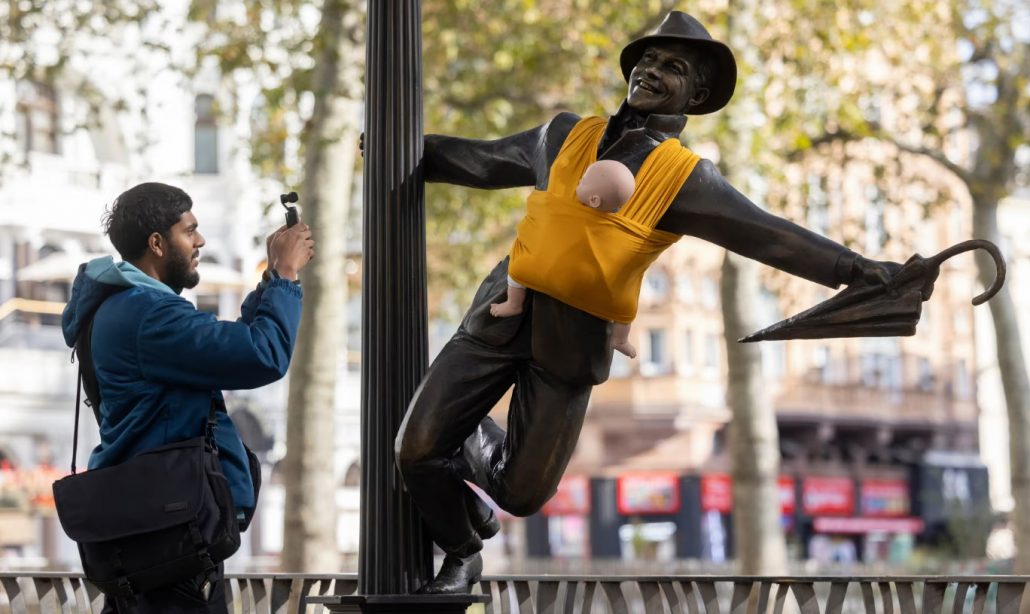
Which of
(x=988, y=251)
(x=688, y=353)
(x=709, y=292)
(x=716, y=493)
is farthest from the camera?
(x=709, y=292)

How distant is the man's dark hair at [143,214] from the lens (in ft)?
13.7

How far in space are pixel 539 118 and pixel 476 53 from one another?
1.05 meters

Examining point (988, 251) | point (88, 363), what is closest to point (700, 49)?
point (988, 251)

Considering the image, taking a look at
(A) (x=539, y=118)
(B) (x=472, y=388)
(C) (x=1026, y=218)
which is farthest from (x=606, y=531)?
(B) (x=472, y=388)

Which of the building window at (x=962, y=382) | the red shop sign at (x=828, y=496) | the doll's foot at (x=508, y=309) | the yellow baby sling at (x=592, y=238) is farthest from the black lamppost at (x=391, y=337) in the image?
the building window at (x=962, y=382)

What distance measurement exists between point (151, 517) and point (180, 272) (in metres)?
0.68

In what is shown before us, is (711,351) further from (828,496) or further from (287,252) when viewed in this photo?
(287,252)

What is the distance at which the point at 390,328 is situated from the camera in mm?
4137

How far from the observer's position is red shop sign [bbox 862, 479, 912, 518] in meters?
47.0

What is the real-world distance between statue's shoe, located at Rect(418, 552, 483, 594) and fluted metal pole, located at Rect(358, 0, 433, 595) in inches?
1.3

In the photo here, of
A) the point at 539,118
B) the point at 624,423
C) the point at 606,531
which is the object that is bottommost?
the point at 606,531

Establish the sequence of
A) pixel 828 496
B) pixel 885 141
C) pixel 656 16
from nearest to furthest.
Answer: pixel 656 16 → pixel 885 141 → pixel 828 496

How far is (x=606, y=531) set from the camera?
4109cm

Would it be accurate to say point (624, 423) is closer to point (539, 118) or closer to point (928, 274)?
point (539, 118)
